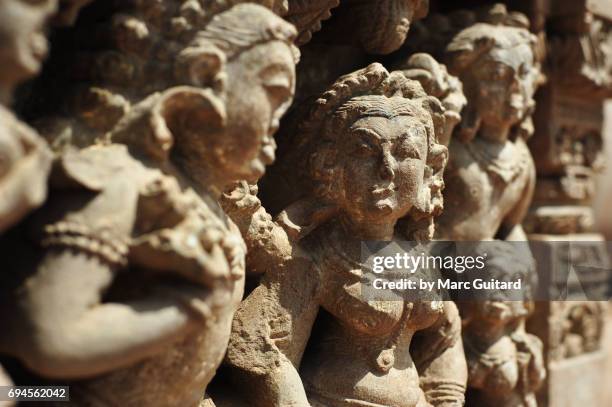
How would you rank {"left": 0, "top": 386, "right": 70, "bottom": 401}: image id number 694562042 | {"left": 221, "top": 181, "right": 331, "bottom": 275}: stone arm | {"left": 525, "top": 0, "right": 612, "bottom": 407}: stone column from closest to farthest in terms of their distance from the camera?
1. {"left": 0, "top": 386, "right": 70, "bottom": 401}: image id number 694562042
2. {"left": 221, "top": 181, "right": 331, "bottom": 275}: stone arm
3. {"left": 525, "top": 0, "right": 612, "bottom": 407}: stone column

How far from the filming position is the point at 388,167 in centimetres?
230

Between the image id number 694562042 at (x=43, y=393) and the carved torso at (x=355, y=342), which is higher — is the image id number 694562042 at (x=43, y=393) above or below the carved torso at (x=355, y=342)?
above

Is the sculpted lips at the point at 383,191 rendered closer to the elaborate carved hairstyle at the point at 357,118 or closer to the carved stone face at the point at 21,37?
the elaborate carved hairstyle at the point at 357,118

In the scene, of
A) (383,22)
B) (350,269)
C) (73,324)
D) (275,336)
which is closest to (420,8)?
(383,22)

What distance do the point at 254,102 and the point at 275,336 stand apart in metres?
0.82

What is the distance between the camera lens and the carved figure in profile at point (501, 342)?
3.05m

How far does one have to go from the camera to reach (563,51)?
3768mm

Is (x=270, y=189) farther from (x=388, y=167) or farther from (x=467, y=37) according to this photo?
(x=467, y=37)

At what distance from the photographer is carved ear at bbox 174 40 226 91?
1675 millimetres

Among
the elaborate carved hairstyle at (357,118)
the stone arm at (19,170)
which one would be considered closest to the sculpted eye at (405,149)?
the elaborate carved hairstyle at (357,118)

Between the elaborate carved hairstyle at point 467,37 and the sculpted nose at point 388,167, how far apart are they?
0.84 meters

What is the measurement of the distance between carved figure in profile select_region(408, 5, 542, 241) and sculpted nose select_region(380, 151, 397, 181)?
782 mm

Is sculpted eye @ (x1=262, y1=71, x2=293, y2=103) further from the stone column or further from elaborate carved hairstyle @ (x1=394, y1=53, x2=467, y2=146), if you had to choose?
the stone column
